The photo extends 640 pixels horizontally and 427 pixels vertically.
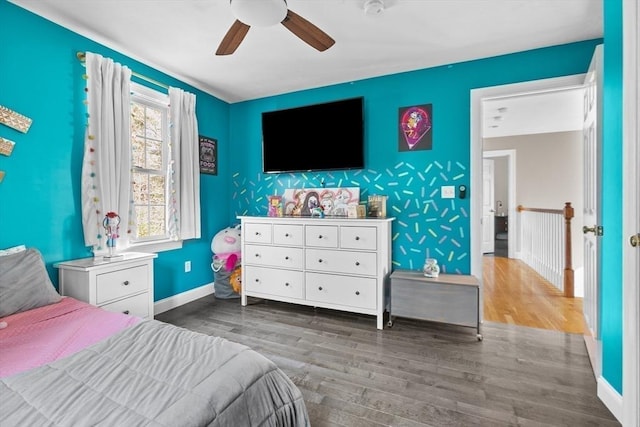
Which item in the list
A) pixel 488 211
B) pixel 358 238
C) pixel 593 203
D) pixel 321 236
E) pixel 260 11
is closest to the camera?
pixel 260 11

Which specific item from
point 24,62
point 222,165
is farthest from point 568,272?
point 24,62

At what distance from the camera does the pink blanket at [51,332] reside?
1188 millimetres

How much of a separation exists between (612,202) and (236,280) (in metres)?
3.21

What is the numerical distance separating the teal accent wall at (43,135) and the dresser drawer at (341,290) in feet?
6.27

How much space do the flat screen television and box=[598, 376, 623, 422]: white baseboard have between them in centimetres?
232

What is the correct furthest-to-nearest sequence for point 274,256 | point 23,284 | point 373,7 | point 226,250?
1. point 226,250
2. point 274,256
3. point 373,7
4. point 23,284

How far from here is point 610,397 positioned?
160 cm

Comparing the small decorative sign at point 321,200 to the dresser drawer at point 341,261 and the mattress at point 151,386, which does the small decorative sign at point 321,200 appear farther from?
the mattress at point 151,386

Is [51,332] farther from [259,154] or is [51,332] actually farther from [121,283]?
[259,154]

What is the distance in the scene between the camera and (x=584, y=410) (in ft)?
5.26

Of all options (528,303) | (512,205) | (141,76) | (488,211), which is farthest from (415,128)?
(488,211)

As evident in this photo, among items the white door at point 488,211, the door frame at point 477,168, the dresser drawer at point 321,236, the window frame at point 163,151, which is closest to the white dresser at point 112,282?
the window frame at point 163,151

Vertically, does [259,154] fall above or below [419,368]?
above

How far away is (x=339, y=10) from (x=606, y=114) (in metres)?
1.76
